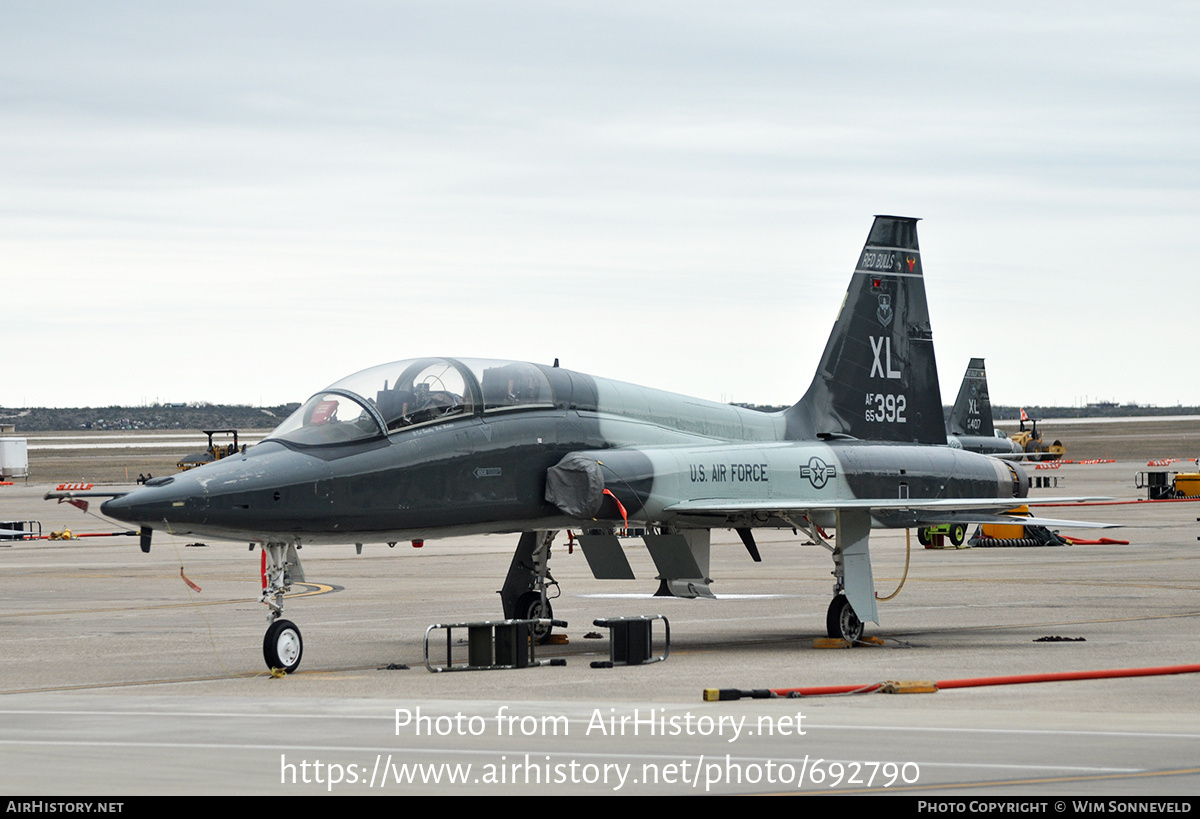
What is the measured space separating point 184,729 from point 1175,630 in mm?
13464

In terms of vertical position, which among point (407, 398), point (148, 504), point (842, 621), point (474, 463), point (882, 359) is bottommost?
point (842, 621)

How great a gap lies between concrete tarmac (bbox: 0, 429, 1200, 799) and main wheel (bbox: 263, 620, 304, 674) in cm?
22

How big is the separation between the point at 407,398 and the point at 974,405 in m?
47.3

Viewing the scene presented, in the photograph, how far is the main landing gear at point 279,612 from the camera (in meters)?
Answer: 15.5

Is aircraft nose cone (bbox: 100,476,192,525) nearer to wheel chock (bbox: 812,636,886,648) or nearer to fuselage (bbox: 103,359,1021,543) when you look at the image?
fuselage (bbox: 103,359,1021,543)

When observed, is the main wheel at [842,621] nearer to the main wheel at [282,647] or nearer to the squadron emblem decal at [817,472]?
the squadron emblem decal at [817,472]

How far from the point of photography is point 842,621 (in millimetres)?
18859

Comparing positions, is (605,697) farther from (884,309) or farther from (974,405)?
(974,405)

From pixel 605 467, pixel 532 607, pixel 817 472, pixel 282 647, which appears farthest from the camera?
pixel 817 472

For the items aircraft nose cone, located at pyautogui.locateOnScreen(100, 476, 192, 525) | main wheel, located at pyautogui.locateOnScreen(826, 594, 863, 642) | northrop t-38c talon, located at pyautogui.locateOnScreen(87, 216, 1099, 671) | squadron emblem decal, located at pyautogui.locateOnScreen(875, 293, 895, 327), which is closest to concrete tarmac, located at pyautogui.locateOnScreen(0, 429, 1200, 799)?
main wheel, located at pyautogui.locateOnScreen(826, 594, 863, 642)

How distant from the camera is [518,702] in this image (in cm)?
1331

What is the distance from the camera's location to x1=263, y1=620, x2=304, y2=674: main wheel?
15508 mm

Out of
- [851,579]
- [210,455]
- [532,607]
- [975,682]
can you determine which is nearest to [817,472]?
[851,579]
